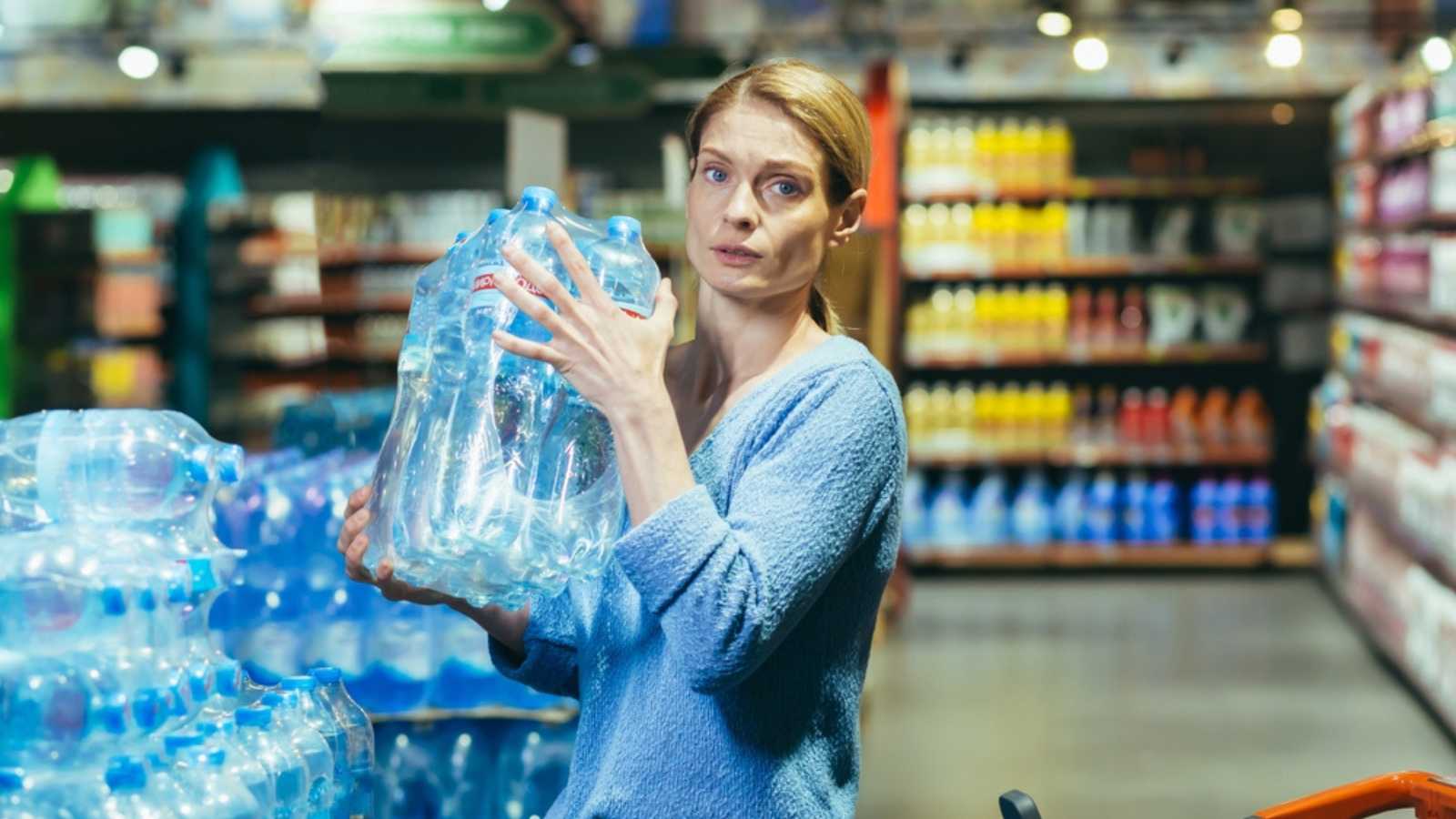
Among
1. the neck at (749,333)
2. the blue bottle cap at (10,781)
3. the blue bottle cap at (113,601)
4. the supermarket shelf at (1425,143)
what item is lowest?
the blue bottle cap at (10,781)

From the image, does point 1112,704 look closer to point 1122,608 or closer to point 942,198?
point 1122,608

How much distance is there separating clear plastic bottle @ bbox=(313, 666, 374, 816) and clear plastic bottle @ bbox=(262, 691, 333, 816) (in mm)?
103

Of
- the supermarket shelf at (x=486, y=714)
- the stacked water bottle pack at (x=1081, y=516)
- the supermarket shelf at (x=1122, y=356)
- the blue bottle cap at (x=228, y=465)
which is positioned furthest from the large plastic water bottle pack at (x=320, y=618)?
the supermarket shelf at (x=1122, y=356)

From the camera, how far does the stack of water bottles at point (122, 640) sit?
2076mm

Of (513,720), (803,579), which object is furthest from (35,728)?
(513,720)

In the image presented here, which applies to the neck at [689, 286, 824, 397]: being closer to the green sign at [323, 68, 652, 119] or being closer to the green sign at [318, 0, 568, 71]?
the green sign at [318, 0, 568, 71]

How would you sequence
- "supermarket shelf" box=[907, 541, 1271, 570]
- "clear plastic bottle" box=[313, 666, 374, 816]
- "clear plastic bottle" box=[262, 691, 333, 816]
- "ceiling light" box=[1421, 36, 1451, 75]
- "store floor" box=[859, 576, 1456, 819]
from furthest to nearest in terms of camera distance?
"supermarket shelf" box=[907, 541, 1271, 570] → "ceiling light" box=[1421, 36, 1451, 75] → "store floor" box=[859, 576, 1456, 819] → "clear plastic bottle" box=[313, 666, 374, 816] → "clear plastic bottle" box=[262, 691, 333, 816]

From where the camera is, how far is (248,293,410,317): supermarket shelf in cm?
1027

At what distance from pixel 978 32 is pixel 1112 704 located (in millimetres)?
4139

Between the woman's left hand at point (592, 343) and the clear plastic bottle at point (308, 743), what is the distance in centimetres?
95

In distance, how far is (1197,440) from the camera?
33.7 ft

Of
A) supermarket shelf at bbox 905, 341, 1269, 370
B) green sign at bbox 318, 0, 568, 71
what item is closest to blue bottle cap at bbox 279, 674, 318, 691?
green sign at bbox 318, 0, 568, 71

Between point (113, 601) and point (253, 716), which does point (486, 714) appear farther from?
point (113, 601)

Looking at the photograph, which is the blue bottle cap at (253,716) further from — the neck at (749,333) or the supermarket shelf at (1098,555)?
the supermarket shelf at (1098,555)
